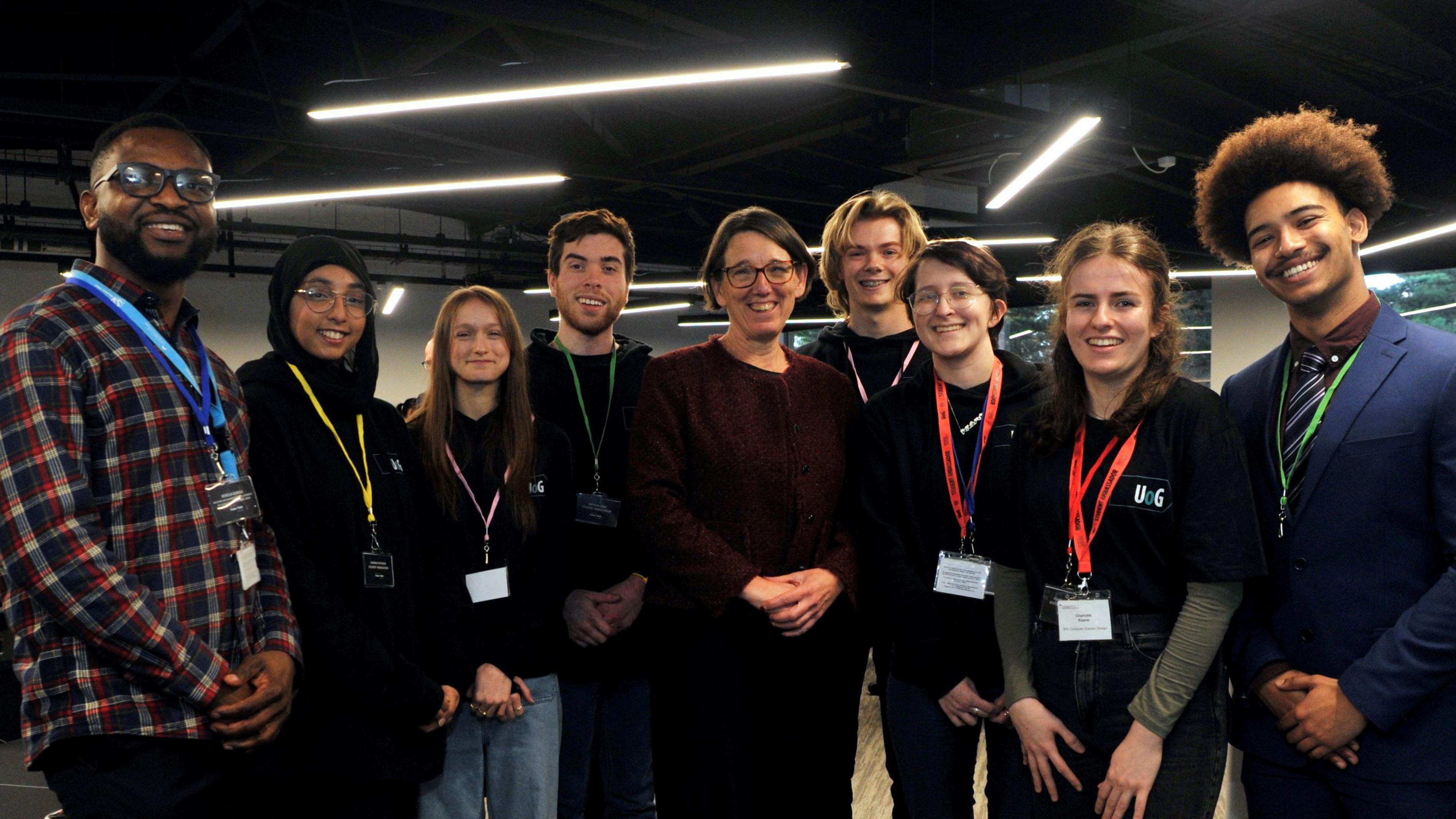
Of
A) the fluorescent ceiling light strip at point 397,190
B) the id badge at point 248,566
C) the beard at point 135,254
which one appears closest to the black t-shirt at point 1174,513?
the id badge at point 248,566

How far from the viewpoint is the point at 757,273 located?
7.45 feet

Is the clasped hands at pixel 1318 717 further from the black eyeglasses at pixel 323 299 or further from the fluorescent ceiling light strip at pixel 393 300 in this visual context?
the fluorescent ceiling light strip at pixel 393 300

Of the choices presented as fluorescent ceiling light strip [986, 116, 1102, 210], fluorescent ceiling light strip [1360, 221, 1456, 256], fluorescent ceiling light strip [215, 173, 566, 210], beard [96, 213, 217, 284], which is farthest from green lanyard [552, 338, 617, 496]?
fluorescent ceiling light strip [1360, 221, 1456, 256]

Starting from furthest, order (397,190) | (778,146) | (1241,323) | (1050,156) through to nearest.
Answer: (1241,323) → (778,146) → (397,190) → (1050,156)

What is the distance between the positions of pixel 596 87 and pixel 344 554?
2.78m

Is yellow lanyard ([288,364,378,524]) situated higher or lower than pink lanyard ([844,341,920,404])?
lower

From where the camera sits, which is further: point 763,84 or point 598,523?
point 763,84

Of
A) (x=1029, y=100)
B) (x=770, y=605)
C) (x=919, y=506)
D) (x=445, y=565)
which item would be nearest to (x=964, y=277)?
(x=919, y=506)

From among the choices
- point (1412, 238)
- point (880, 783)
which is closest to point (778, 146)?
point (1412, 238)

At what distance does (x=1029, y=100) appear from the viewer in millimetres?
7172

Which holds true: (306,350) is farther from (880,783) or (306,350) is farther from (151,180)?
(880,783)

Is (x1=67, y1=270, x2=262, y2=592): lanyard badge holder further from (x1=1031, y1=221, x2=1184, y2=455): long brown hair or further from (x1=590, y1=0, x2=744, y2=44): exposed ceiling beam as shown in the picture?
(x1=590, y1=0, x2=744, y2=44): exposed ceiling beam

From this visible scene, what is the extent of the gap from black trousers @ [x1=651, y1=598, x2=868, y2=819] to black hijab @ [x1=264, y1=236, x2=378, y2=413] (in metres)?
0.90

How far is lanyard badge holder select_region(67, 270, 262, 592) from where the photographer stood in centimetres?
174
